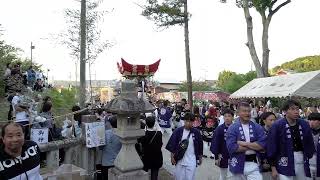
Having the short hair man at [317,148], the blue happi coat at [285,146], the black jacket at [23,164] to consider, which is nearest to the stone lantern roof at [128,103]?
the blue happi coat at [285,146]

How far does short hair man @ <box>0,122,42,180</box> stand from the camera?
2.98 metres

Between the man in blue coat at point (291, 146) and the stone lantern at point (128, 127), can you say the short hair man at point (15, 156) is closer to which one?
the stone lantern at point (128, 127)

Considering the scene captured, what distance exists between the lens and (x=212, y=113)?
13242mm

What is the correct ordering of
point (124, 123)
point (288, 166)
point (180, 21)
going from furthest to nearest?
point (180, 21) < point (124, 123) < point (288, 166)

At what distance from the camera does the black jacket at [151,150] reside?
6.56 m

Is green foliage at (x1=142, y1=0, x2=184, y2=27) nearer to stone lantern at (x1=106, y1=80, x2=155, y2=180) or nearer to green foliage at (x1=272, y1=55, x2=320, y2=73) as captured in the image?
stone lantern at (x1=106, y1=80, x2=155, y2=180)

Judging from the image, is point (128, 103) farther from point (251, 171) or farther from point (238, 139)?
point (251, 171)

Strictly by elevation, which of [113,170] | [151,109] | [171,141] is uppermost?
[151,109]

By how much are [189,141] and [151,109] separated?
3.07 ft

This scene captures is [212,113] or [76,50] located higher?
[76,50]

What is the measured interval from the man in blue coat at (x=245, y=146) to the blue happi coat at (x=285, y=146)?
147 millimetres

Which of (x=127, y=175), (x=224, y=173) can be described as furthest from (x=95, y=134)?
(x=224, y=173)

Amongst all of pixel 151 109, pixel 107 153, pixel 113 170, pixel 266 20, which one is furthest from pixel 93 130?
pixel 266 20

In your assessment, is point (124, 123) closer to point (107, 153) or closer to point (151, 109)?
point (151, 109)
